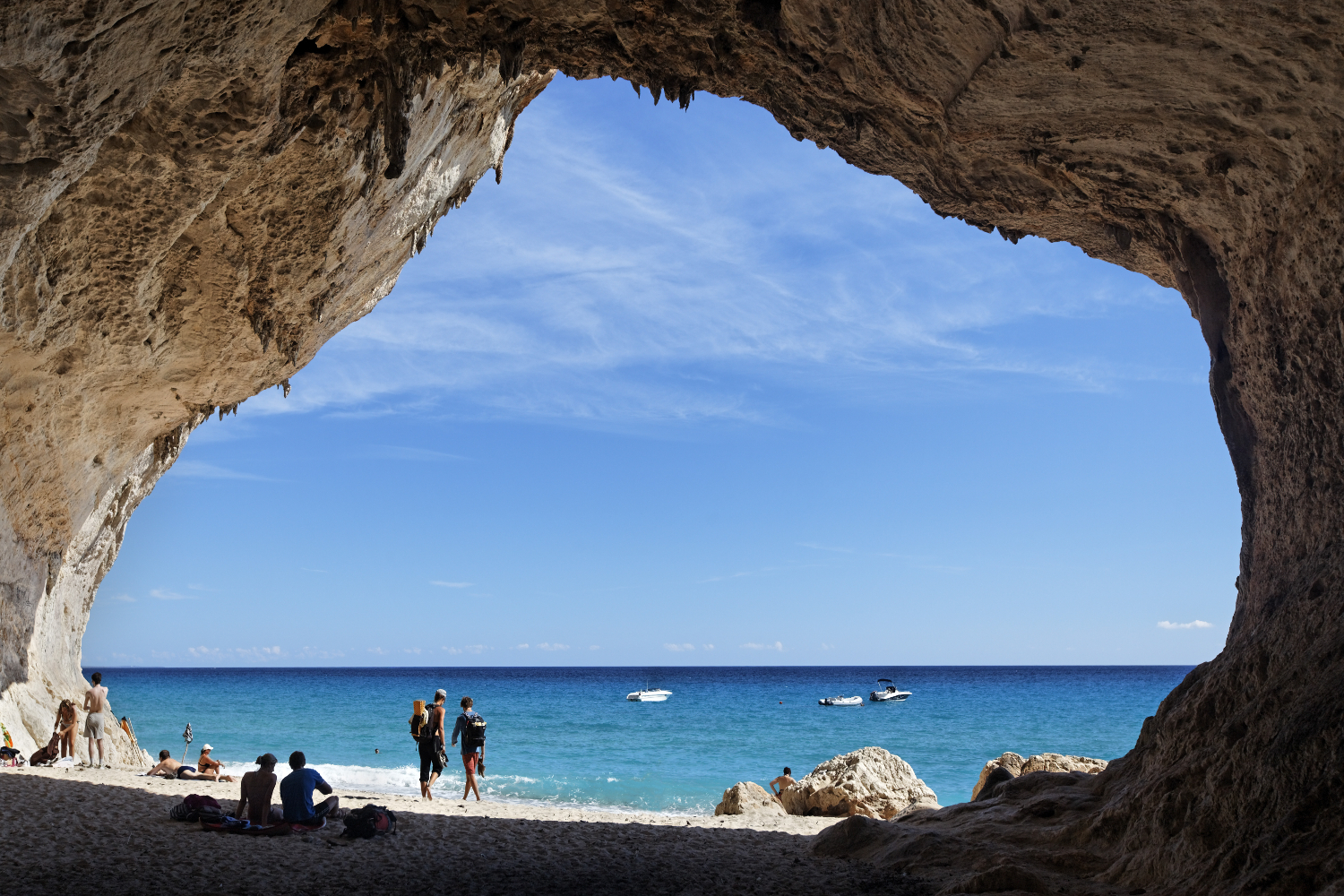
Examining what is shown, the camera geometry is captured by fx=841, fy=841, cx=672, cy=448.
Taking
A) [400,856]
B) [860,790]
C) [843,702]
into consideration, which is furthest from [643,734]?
[400,856]

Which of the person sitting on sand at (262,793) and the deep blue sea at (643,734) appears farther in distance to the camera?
the deep blue sea at (643,734)

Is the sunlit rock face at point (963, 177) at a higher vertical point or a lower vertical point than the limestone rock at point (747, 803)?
higher

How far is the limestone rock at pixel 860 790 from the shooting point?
1274 cm

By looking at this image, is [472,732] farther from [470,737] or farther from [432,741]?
[432,741]

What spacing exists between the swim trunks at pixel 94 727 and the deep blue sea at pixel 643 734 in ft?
22.4

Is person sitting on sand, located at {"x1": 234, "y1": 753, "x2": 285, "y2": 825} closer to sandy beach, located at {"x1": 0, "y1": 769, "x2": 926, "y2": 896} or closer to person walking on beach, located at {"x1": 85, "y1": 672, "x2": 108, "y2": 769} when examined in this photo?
sandy beach, located at {"x1": 0, "y1": 769, "x2": 926, "y2": 896}

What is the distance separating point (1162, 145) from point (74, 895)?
30.7 ft

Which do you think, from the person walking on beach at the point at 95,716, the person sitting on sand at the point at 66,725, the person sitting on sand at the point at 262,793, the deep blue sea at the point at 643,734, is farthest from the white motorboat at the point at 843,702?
the person sitting on sand at the point at 262,793

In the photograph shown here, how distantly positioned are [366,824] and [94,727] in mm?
8058

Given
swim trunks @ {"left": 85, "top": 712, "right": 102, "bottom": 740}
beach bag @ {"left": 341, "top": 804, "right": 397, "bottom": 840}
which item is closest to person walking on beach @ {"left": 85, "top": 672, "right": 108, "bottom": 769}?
swim trunks @ {"left": 85, "top": 712, "right": 102, "bottom": 740}

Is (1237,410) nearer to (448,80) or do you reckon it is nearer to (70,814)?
(448,80)

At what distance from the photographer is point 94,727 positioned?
13352 mm

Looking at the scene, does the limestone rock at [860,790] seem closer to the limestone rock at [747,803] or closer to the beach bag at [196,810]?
the limestone rock at [747,803]

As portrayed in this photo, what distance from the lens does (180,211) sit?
8031 mm
